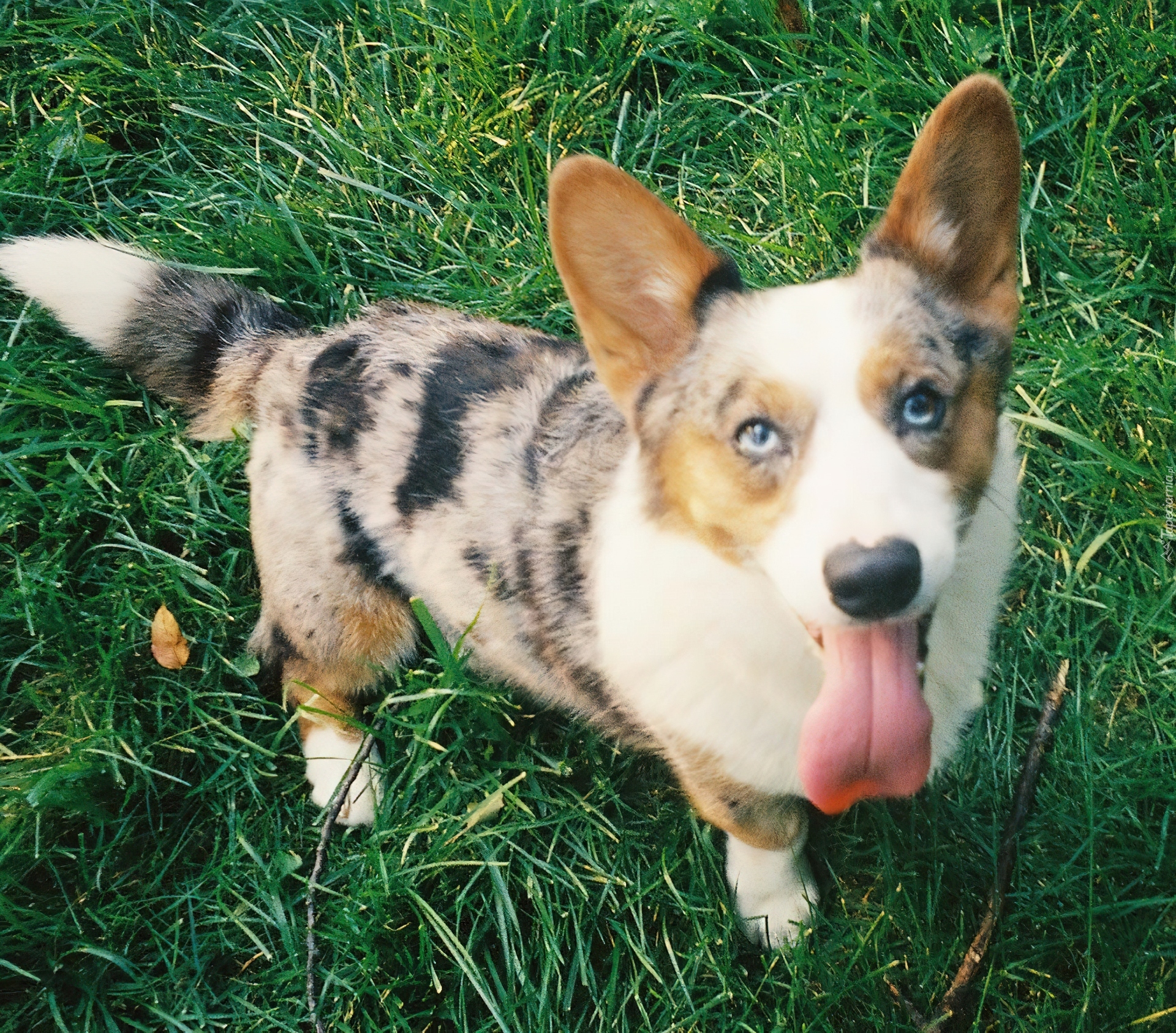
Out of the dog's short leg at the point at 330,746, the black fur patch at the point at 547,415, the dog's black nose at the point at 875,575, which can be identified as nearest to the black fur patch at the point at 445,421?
the black fur patch at the point at 547,415

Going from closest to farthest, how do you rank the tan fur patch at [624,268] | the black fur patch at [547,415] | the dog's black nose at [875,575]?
1. the dog's black nose at [875,575]
2. the tan fur patch at [624,268]
3. the black fur patch at [547,415]

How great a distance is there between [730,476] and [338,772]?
5.76 ft

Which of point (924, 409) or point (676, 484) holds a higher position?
point (924, 409)

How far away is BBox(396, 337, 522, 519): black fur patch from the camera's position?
2633 millimetres

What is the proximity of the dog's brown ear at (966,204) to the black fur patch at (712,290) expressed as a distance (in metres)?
0.33

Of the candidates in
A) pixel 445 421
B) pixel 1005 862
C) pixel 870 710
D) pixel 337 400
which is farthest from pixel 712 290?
pixel 1005 862

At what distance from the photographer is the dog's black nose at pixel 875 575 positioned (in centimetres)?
174

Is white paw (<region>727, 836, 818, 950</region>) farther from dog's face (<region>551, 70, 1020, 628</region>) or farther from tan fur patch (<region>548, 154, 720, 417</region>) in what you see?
tan fur patch (<region>548, 154, 720, 417</region>)

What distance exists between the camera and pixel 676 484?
2145 mm

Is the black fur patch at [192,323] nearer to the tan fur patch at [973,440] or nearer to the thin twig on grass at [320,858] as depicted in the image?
the thin twig on grass at [320,858]

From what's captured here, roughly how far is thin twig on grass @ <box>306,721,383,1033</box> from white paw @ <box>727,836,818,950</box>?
1.13m

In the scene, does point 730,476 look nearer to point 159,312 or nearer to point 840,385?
point 840,385

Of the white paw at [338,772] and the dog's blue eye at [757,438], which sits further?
the white paw at [338,772]

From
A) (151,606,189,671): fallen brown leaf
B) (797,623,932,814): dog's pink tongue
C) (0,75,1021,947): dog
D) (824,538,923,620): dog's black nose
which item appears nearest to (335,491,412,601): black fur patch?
(0,75,1021,947): dog
